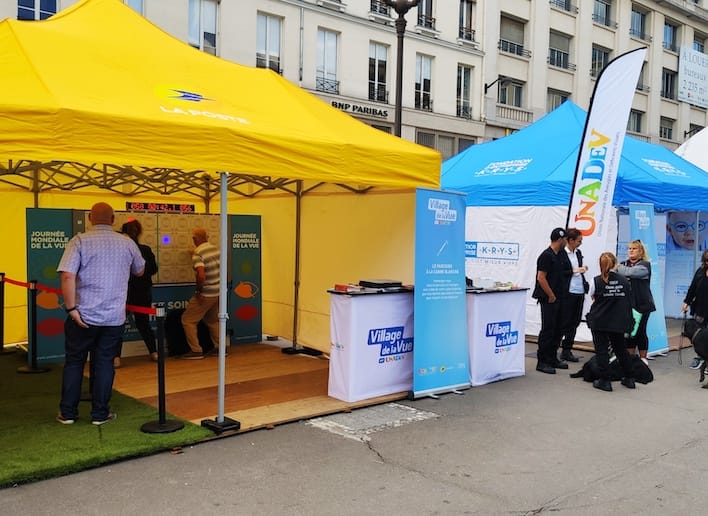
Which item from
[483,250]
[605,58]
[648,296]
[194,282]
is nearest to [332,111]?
[194,282]

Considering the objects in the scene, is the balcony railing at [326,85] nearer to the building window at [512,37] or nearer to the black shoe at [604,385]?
the building window at [512,37]

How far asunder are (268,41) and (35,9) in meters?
7.16

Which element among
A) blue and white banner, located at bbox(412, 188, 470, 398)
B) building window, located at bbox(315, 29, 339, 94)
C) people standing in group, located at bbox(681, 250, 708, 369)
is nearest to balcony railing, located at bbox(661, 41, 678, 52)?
building window, located at bbox(315, 29, 339, 94)

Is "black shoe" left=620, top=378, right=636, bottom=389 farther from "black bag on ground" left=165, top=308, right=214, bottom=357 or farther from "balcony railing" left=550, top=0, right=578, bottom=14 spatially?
"balcony railing" left=550, top=0, right=578, bottom=14

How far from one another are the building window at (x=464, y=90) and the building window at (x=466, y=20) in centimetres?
125

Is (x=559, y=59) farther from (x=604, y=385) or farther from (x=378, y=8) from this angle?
(x=604, y=385)

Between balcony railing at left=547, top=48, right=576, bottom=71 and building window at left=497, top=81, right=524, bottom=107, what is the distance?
2225 mm

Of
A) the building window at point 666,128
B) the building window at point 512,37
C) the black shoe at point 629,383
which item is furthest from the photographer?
the building window at point 666,128

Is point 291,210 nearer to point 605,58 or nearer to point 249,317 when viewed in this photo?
point 249,317

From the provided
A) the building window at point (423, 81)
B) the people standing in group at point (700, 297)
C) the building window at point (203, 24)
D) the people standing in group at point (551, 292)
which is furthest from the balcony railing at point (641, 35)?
the people standing in group at point (551, 292)

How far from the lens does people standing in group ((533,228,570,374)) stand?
818 cm

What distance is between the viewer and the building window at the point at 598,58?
1294 inches

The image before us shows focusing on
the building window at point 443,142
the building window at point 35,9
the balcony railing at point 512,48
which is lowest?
the building window at point 443,142

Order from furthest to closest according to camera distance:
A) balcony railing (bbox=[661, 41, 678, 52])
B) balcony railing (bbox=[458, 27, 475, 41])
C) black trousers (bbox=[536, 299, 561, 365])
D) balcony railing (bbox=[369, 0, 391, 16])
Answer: balcony railing (bbox=[661, 41, 678, 52])
balcony railing (bbox=[458, 27, 475, 41])
balcony railing (bbox=[369, 0, 391, 16])
black trousers (bbox=[536, 299, 561, 365])
